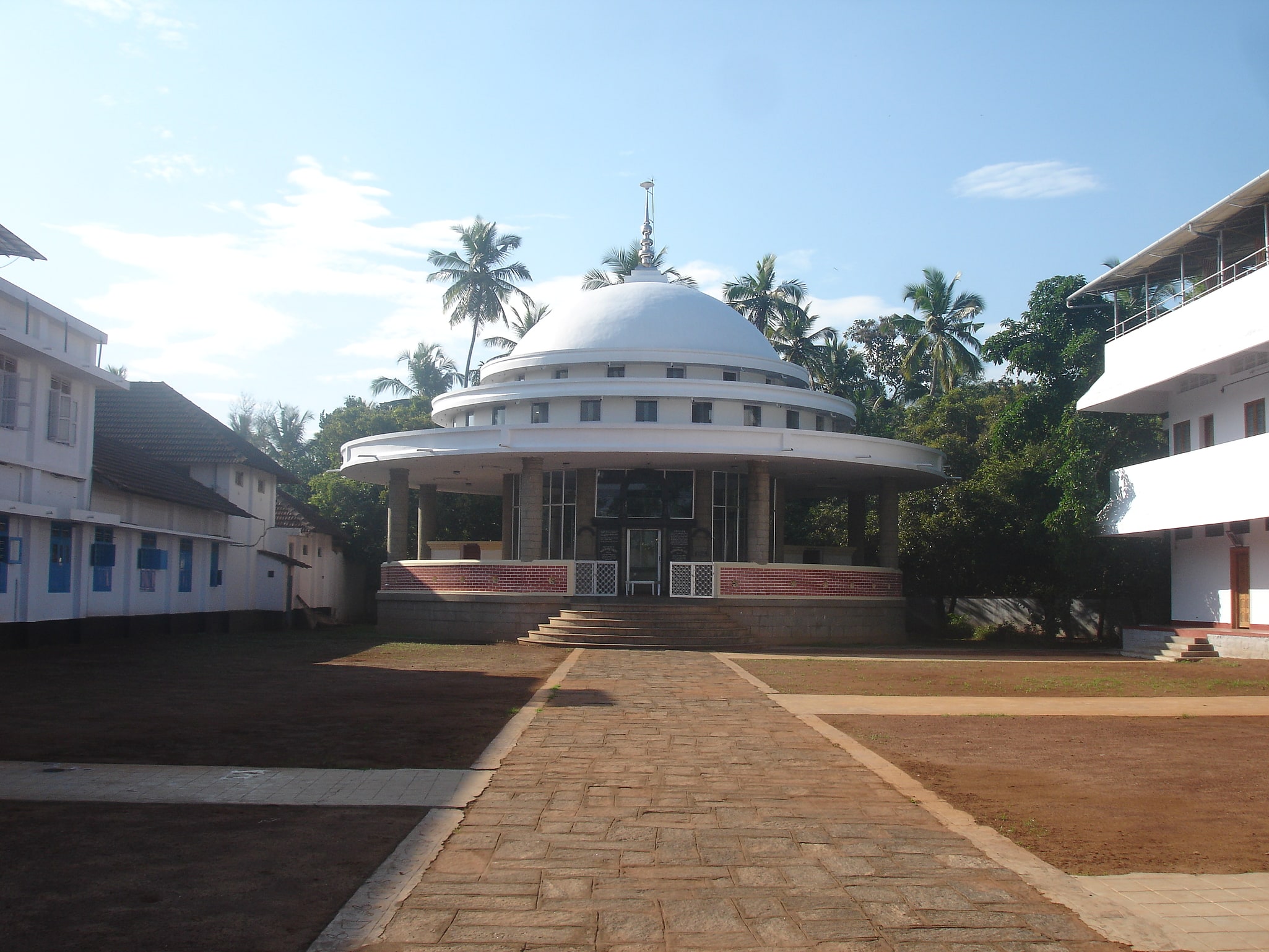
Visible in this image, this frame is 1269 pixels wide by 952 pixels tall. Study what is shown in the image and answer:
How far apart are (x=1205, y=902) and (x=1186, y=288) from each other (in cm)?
2438

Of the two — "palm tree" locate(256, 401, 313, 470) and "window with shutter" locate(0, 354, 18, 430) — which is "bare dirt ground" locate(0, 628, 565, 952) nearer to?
"window with shutter" locate(0, 354, 18, 430)

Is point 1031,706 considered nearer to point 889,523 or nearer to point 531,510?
point 531,510

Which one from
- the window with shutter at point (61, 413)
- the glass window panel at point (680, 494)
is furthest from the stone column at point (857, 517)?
the window with shutter at point (61, 413)

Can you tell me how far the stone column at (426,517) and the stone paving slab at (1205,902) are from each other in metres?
27.5

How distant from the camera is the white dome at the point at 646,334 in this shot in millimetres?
31609

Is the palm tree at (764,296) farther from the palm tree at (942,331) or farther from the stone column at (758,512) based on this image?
the stone column at (758,512)

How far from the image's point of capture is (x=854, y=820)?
731 cm

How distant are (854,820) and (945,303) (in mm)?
48388

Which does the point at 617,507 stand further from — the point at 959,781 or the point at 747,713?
the point at 959,781

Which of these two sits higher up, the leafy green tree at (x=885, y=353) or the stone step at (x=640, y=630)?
the leafy green tree at (x=885, y=353)

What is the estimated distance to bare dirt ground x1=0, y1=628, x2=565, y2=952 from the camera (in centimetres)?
513

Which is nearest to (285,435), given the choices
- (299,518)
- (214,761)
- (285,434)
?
(285,434)

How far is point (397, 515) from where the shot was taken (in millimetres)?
30750

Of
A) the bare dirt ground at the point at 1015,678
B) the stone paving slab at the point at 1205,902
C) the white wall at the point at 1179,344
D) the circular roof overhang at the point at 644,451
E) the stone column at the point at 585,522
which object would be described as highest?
the white wall at the point at 1179,344
